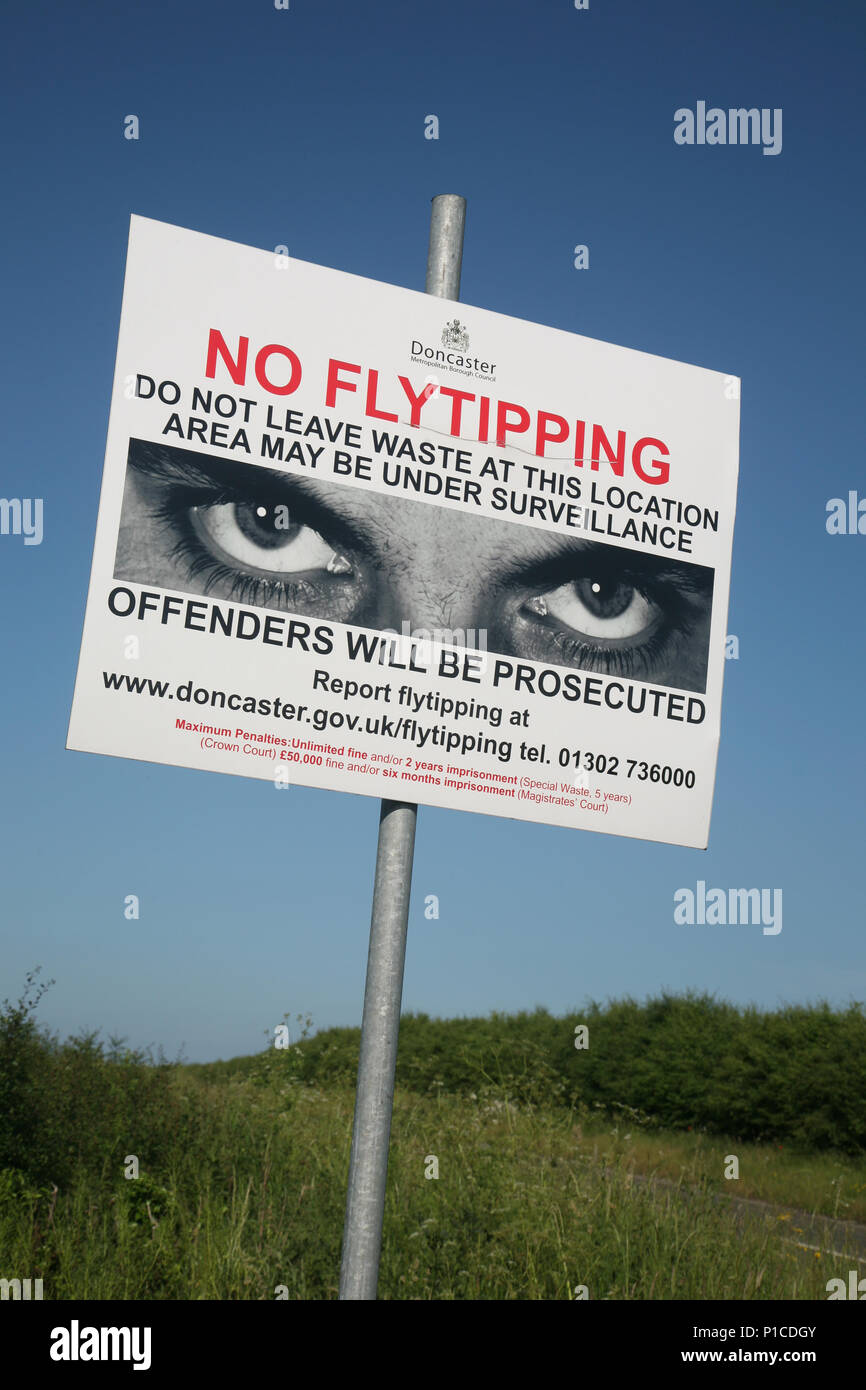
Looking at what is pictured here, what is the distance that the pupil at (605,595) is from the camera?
13.5ft

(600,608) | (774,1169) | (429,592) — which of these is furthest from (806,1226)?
(429,592)

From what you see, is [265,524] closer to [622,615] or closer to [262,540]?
[262,540]

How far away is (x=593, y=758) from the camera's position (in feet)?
12.9

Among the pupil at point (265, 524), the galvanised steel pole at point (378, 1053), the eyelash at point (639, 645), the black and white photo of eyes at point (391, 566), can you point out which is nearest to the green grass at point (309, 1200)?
the galvanised steel pole at point (378, 1053)

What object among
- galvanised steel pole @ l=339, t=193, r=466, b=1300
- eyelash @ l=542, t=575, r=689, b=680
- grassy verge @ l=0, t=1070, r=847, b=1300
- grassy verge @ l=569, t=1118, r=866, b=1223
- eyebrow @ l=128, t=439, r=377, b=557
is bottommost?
grassy verge @ l=569, t=1118, r=866, b=1223

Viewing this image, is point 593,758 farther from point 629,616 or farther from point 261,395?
point 261,395

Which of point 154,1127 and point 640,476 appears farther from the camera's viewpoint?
point 154,1127

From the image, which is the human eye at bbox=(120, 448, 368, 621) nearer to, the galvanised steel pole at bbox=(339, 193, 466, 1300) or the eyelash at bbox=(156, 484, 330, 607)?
the eyelash at bbox=(156, 484, 330, 607)

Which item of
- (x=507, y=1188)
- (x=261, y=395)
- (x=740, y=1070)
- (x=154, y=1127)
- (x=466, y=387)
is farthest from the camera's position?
(x=740, y=1070)

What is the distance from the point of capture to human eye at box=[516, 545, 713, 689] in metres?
4.00

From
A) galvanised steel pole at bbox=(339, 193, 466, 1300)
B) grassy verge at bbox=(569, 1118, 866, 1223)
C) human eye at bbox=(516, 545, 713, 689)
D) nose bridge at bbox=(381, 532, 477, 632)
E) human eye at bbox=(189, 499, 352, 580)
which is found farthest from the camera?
grassy verge at bbox=(569, 1118, 866, 1223)

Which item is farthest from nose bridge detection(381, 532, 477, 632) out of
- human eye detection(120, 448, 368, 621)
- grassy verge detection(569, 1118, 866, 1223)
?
grassy verge detection(569, 1118, 866, 1223)
